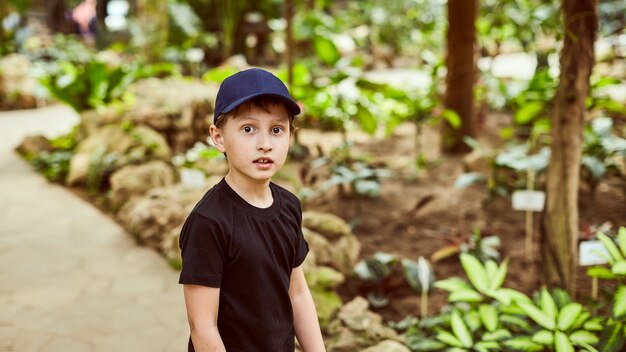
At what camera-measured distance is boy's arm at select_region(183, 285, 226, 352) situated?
46.4 inches

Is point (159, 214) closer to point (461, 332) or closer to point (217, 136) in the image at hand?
point (461, 332)

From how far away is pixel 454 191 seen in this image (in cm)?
456

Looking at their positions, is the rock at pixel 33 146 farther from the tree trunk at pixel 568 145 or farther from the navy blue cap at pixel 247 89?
the navy blue cap at pixel 247 89

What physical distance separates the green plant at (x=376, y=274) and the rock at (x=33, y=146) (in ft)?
13.8

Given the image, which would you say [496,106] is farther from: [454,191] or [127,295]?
[127,295]

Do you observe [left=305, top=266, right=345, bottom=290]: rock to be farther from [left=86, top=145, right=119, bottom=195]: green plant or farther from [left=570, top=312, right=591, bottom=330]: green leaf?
[left=86, top=145, right=119, bottom=195]: green plant

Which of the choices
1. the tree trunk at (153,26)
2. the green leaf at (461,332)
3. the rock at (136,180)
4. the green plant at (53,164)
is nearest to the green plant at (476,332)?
the green leaf at (461,332)

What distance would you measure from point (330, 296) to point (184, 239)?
5.93 feet

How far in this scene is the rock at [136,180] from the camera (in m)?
4.41

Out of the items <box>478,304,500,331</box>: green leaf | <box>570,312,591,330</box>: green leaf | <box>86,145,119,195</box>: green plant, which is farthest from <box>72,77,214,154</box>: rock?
<box>570,312,591,330</box>: green leaf

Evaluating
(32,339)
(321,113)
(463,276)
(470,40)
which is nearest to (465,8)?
(470,40)

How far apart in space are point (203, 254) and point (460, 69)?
4628 millimetres

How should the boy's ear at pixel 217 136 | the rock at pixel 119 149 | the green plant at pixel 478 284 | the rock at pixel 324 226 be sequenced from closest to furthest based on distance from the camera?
the boy's ear at pixel 217 136 → the green plant at pixel 478 284 → the rock at pixel 324 226 → the rock at pixel 119 149

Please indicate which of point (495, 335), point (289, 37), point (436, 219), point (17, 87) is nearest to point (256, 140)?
point (495, 335)
